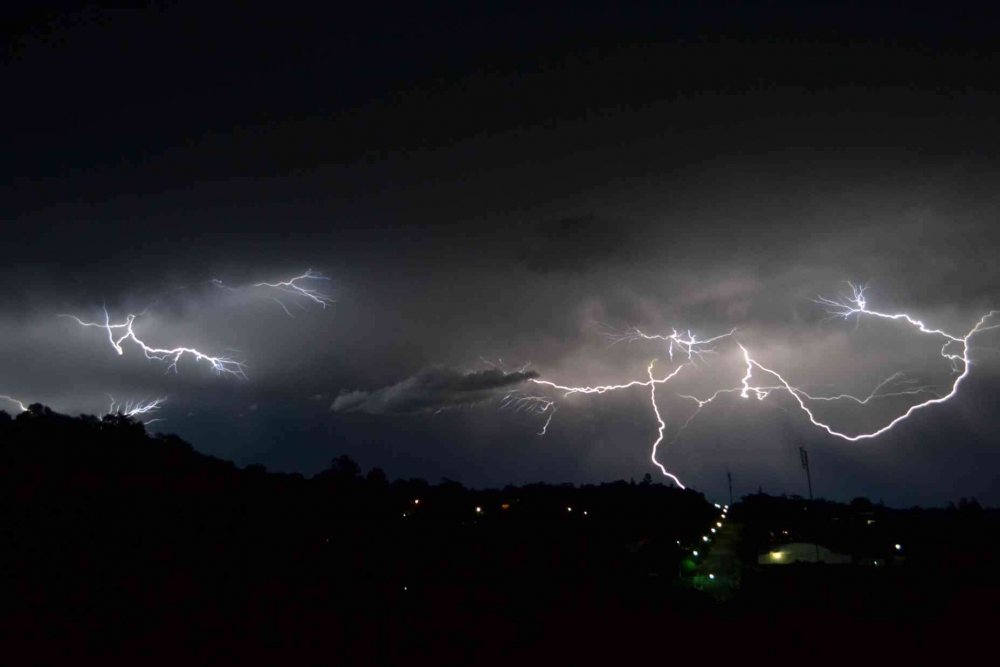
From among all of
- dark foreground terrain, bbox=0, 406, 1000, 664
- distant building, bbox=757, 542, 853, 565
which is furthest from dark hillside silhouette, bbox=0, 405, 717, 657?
distant building, bbox=757, 542, 853, 565

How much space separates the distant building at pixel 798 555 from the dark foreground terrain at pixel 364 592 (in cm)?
805

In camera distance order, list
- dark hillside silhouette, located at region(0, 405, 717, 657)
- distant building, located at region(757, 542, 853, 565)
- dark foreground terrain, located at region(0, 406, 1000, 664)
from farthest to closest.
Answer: distant building, located at region(757, 542, 853, 565) < dark hillside silhouette, located at region(0, 405, 717, 657) < dark foreground terrain, located at region(0, 406, 1000, 664)

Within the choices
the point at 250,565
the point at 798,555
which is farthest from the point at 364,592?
the point at 798,555

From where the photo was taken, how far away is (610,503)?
45.4 metres

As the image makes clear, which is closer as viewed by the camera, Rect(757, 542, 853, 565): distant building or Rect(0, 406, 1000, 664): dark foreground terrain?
Rect(0, 406, 1000, 664): dark foreground terrain

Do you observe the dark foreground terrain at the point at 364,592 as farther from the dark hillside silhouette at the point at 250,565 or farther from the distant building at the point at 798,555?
the distant building at the point at 798,555

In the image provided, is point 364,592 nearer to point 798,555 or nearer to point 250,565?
point 250,565

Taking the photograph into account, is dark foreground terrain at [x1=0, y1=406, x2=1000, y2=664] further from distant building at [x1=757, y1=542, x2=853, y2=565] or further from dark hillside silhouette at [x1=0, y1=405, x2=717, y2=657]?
distant building at [x1=757, y1=542, x2=853, y2=565]

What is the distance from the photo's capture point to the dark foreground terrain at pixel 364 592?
27.2 ft

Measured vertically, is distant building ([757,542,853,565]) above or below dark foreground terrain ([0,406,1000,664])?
below

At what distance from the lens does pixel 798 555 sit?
28.1 m

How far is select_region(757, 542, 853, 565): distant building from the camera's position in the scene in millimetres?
27469

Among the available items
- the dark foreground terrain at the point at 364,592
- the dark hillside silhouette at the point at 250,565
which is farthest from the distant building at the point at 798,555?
the dark hillside silhouette at the point at 250,565

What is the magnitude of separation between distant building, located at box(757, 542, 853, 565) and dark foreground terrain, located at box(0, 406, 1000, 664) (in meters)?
8.05
